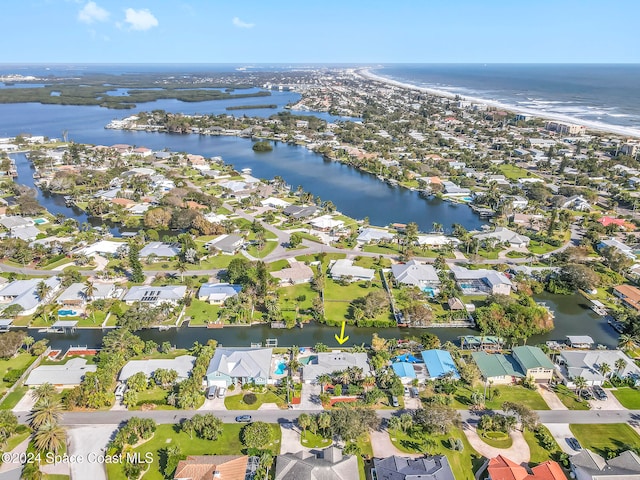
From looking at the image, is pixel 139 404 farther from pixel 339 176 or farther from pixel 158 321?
pixel 339 176

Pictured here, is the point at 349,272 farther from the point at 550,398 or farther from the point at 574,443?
the point at 574,443

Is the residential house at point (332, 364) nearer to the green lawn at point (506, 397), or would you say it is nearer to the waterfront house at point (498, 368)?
the green lawn at point (506, 397)

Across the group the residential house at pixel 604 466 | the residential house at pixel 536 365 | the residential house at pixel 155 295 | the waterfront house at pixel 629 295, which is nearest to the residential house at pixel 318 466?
the residential house at pixel 604 466

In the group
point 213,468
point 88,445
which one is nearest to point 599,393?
point 213,468

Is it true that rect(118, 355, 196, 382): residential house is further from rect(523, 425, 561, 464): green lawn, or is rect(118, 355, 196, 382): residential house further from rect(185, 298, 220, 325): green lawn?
rect(523, 425, 561, 464): green lawn

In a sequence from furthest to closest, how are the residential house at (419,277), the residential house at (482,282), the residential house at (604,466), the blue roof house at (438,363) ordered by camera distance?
the residential house at (419,277) < the residential house at (482,282) < the blue roof house at (438,363) < the residential house at (604,466)

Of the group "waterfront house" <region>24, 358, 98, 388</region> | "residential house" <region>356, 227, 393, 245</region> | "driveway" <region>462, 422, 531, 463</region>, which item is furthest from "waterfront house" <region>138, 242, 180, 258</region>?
"driveway" <region>462, 422, 531, 463</region>
